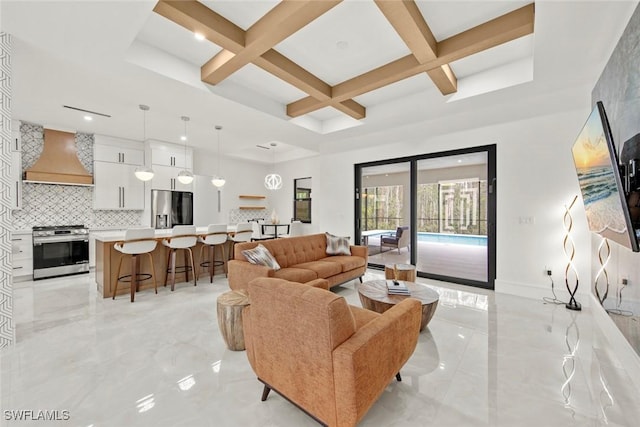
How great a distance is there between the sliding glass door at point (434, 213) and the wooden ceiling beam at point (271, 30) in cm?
351

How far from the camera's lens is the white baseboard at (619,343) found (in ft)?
6.47

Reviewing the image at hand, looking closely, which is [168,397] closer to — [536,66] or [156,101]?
[156,101]

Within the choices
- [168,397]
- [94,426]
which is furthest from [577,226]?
[94,426]

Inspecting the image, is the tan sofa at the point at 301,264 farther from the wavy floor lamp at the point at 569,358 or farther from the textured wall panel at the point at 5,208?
the wavy floor lamp at the point at 569,358

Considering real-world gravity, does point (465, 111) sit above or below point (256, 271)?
above

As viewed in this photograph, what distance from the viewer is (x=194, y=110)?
4.00 metres

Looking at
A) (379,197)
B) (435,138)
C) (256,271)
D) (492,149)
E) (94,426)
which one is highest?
(435,138)

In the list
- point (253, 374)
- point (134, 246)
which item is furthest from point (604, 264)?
point (134, 246)

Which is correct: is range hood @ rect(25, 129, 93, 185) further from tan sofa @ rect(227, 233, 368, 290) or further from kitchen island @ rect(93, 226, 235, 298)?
tan sofa @ rect(227, 233, 368, 290)

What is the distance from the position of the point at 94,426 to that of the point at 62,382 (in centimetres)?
71

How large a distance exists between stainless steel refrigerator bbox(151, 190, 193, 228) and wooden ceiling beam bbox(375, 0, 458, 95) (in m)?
5.73

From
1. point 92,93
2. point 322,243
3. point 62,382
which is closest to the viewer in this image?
point 62,382

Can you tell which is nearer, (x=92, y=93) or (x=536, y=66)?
(x=536, y=66)

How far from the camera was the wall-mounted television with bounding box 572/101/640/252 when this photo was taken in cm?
162
